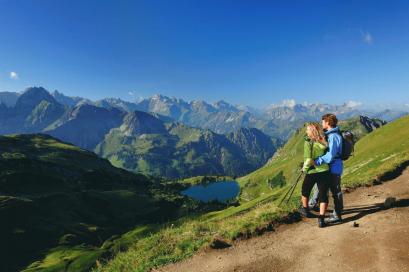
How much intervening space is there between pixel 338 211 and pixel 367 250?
12.5 ft

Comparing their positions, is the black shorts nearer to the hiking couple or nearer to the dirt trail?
the hiking couple

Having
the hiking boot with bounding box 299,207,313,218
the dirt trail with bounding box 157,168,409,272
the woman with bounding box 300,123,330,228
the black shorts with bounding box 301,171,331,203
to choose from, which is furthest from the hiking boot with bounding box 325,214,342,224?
the black shorts with bounding box 301,171,331,203

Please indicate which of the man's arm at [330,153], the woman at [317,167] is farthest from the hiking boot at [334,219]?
the man's arm at [330,153]

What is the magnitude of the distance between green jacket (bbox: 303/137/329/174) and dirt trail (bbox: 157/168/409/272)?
9.60 feet

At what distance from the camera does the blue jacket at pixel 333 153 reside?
16781 mm

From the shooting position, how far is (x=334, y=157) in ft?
55.4

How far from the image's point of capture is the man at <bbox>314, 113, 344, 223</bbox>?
1682 cm

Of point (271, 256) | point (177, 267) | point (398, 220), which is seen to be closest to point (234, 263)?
point (271, 256)

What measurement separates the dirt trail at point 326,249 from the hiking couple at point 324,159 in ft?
4.71

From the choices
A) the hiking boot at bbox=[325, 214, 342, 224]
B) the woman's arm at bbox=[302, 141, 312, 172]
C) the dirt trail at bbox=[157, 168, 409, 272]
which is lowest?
the dirt trail at bbox=[157, 168, 409, 272]

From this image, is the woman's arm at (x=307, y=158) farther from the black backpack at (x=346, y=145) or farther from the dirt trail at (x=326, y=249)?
the dirt trail at (x=326, y=249)

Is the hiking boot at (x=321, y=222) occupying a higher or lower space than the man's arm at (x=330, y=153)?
lower

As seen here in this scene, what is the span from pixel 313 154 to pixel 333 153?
37.5 inches

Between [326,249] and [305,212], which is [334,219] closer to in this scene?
[305,212]
